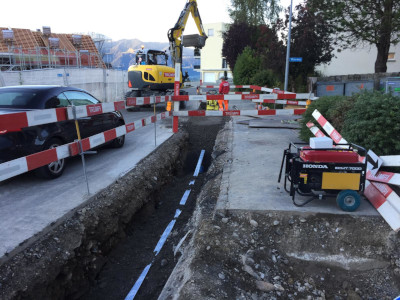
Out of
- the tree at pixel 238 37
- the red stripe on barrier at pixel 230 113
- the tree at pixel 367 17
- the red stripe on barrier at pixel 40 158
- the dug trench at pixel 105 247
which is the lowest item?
the dug trench at pixel 105 247

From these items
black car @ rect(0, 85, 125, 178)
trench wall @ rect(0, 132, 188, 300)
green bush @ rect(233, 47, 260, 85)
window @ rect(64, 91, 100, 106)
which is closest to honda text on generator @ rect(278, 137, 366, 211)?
trench wall @ rect(0, 132, 188, 300)

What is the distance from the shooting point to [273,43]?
17344mm

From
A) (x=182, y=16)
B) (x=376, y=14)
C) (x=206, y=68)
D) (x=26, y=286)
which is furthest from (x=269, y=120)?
(x=206, y=68)

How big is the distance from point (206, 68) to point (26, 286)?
5541 centimetres

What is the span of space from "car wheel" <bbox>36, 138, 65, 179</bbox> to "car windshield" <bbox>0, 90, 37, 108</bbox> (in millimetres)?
715

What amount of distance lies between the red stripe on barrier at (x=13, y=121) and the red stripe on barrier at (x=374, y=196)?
446 cm

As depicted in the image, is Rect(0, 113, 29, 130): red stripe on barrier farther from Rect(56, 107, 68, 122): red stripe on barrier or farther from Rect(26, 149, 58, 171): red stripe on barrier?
Rect(56, 107, 68, 122): red stripe on barrier

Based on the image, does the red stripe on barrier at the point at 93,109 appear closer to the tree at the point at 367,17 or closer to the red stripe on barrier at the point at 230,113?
the red stripe on barrier at the point at 230,113

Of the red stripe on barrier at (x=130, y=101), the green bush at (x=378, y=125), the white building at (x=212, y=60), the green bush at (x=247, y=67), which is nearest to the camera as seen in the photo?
the green bush at (x=378, y=125)

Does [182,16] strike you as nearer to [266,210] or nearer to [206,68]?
[266,210]

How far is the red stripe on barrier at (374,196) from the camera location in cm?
396

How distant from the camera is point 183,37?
1238 cm

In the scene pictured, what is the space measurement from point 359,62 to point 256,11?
15.3m

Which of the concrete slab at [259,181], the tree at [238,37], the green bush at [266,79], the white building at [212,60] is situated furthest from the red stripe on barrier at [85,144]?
the white building at [212,60]
